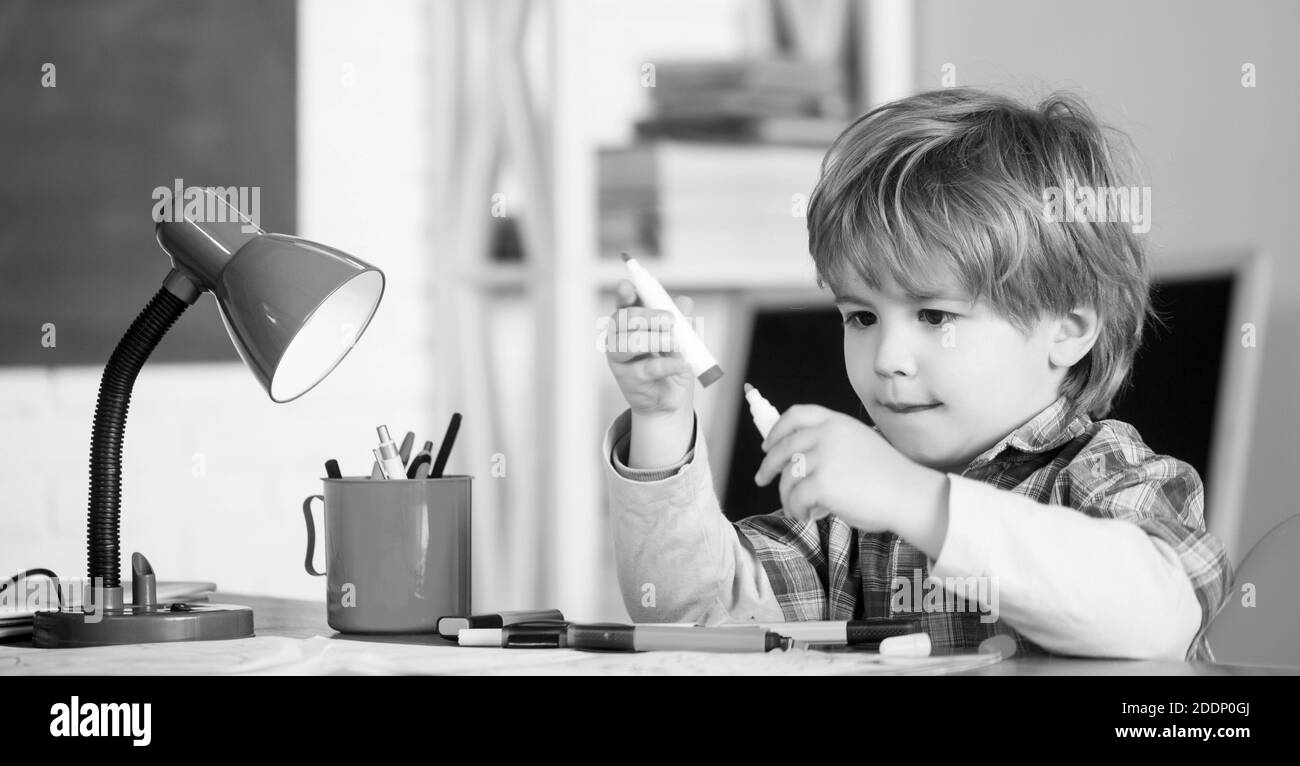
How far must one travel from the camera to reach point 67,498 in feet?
7.27

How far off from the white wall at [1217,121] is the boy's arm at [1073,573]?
0.86 meters

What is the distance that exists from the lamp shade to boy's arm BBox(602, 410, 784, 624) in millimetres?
246

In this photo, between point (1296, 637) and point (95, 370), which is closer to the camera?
point (1296, 637)

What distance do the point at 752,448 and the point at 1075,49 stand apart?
78 cm

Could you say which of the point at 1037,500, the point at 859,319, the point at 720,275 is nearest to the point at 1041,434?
the point at 1037,500

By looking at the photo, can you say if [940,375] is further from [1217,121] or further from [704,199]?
[704,199]

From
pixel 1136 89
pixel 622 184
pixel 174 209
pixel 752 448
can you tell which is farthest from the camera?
pixel 622 184

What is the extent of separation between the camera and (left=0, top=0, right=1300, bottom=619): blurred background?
2014 mm

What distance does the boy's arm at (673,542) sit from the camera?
985 millimetres

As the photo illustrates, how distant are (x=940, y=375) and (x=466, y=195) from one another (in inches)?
59.2

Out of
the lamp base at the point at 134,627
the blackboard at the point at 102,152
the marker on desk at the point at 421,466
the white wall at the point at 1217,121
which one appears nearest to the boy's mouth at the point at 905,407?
the marker on desk at the point at 421,466

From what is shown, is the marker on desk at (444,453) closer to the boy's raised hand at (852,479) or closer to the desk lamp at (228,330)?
the desk lamp at (228,330)
